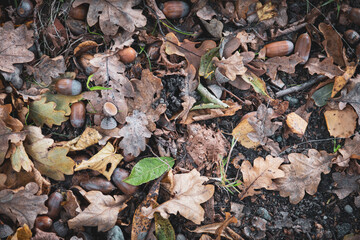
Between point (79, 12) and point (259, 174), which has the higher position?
point (79, 12)

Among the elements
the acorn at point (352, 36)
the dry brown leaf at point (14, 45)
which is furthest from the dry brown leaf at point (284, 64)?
the dry brown leaf at point (14, 45)

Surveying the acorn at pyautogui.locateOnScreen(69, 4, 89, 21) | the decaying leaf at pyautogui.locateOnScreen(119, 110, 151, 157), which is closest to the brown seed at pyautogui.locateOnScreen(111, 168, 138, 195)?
the decaying leaf at pyautogui.locateOnScreen(119, 110, 151, 157)

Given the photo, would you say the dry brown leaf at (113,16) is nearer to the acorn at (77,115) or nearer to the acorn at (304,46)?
the acorn at (77,115)

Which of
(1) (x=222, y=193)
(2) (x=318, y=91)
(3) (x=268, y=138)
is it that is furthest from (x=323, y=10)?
(1) (x=222, y=193)

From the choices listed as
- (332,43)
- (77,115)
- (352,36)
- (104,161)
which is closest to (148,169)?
(104,161)

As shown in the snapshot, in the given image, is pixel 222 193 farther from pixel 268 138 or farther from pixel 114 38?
pixel 114 38

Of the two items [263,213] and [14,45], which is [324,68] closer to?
[263,213]
